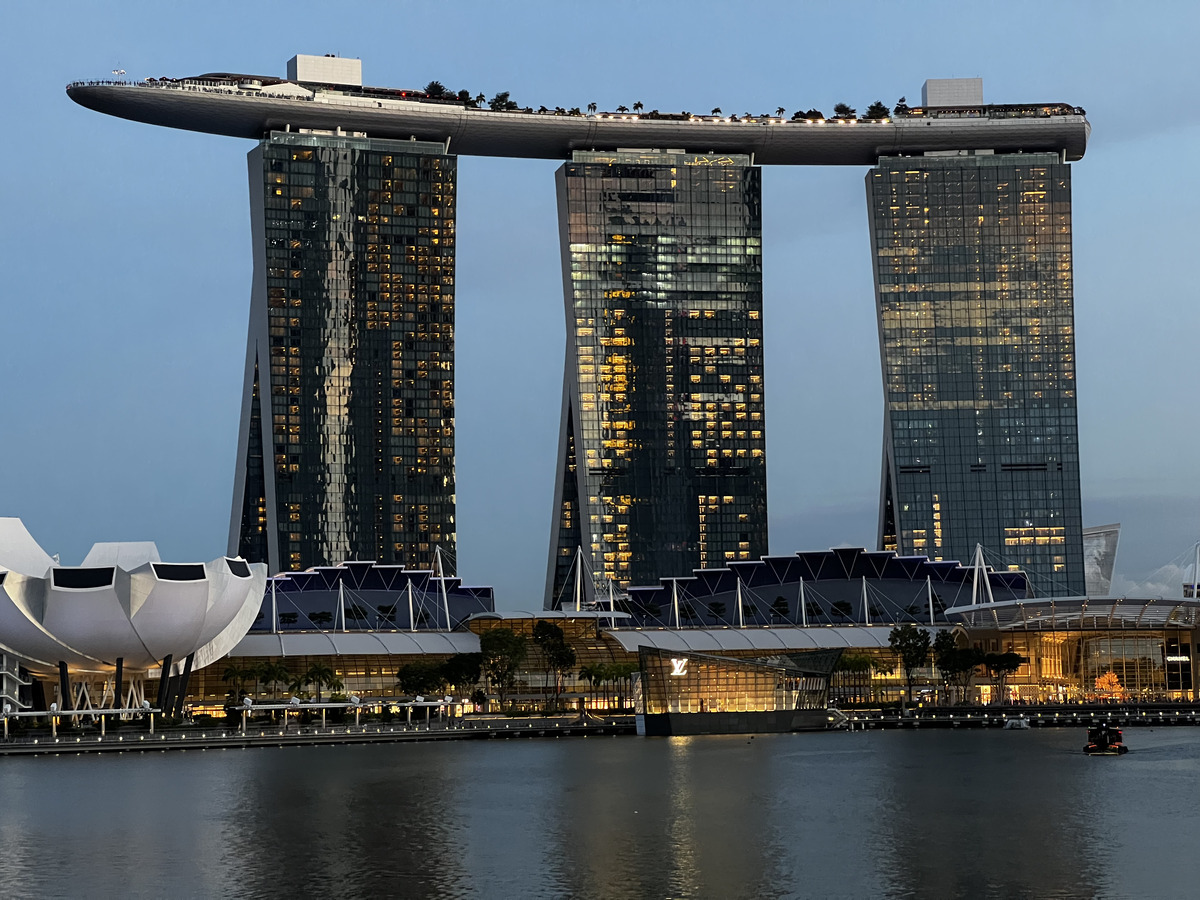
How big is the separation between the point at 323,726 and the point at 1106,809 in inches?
3678

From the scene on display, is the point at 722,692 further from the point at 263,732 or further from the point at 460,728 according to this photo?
the point at 263,732

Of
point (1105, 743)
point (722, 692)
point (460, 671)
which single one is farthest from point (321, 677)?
point (1105, 743)

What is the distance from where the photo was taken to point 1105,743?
13112 centimetres

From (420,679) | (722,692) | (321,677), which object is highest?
(321,677)

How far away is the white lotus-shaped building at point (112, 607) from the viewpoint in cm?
15338

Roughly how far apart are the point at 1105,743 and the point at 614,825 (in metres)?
60.1

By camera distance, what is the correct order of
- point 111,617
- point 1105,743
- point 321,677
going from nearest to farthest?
1. point 1105,743
2. point 111,617
3. point 321,677

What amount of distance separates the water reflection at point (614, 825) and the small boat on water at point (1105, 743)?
83.0 inches

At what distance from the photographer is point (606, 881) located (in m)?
66.3

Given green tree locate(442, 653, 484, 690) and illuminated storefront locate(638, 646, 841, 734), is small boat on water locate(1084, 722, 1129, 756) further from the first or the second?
green tree locate(442, 653, 484, 690)

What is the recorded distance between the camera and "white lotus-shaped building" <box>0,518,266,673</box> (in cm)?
15338

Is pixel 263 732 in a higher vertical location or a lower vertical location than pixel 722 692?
lower

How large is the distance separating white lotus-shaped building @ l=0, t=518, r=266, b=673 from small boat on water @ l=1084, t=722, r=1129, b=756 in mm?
77940

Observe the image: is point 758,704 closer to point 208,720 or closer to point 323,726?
point 323,726
